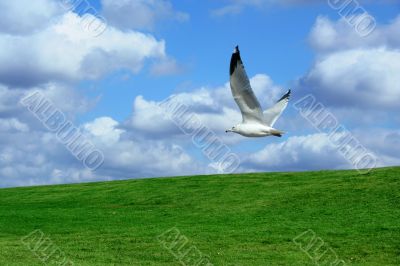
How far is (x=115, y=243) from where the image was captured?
78.3ft

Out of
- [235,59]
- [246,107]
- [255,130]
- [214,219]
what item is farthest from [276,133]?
[214,219]

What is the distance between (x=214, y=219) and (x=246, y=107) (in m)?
17.3

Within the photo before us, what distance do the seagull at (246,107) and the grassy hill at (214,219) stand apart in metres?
9.39

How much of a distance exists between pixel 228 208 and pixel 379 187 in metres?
7.35

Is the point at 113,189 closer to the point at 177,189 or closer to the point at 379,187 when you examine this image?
the point at 177,189

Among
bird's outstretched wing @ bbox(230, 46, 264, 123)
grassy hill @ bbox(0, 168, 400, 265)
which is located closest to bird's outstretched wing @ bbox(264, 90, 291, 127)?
A: bird's outstretched wing @ bbox(230, 46, 264, 123)

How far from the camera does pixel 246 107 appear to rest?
11906 millimetres

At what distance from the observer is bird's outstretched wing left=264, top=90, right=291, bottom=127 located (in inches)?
480

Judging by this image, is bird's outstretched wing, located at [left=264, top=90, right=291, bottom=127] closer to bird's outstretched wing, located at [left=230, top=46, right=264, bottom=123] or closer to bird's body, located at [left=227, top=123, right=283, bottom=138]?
bird's outstretched wing, located at [left=230, top=46, right=264, bottom=123]

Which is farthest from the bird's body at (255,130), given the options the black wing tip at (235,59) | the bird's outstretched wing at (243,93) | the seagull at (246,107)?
the black wing tip at (235,59)

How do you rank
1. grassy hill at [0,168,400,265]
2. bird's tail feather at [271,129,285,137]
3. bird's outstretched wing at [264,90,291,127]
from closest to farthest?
1. bird's tail feather at [271,129,285,137]
2. bird's outstretched wing at [264,90,291,127]
3. grassy hill at [0,168,400,265]

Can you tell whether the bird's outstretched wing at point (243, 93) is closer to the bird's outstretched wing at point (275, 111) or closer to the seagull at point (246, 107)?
the seagull at point (246, 107)

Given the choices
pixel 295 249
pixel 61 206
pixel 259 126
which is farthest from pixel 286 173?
pixel 259 126

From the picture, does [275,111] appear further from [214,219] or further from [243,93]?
[214,219]
